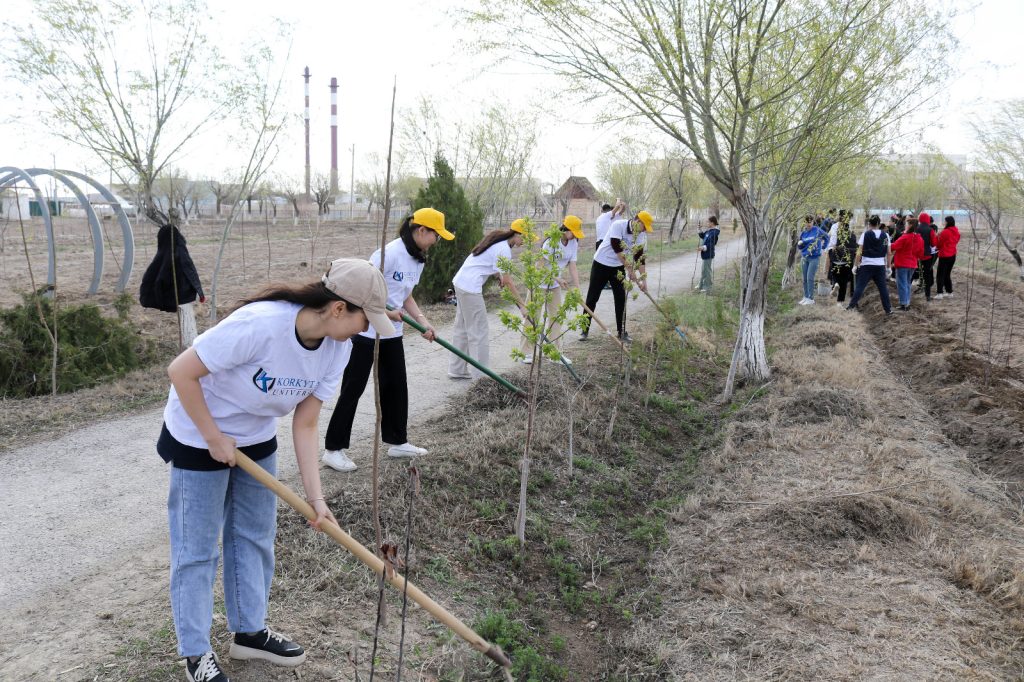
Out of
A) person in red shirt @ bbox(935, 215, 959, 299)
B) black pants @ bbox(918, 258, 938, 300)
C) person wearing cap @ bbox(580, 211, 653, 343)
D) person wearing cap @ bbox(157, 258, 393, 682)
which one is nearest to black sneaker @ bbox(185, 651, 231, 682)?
person wearing cap @ bbox(157, 258, 393, 682)

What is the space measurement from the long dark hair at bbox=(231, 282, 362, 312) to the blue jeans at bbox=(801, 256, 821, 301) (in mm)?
11739

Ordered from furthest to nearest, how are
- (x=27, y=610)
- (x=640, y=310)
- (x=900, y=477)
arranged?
1. (x=640, y=310)
2. (x=900, y=477)
3. (x=27, y=610)

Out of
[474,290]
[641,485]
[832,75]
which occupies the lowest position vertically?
[641,485]

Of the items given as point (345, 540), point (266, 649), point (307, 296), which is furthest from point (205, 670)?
point (307, 296)

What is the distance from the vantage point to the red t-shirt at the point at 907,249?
11898 mm

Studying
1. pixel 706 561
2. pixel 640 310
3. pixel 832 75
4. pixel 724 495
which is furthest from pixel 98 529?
pixel 640 310

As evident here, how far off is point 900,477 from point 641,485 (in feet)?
5.33

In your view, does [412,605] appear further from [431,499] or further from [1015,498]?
[1015,498]

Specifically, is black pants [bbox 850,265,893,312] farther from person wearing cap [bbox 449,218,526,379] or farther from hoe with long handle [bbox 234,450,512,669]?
hoe with long handle [bbox 234,450,512,669]

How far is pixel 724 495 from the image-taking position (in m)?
4.41

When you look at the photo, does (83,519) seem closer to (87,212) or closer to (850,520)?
(850,520)

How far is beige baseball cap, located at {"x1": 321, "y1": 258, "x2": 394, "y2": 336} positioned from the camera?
81.0 inches

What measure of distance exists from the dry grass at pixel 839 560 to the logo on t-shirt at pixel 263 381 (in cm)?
203

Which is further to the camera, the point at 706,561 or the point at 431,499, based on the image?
the point at 431,499
